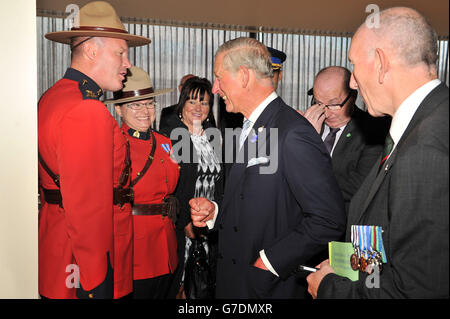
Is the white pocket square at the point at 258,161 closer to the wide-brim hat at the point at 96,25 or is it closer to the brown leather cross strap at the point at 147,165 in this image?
the wide-brim hat at the point at 96,25

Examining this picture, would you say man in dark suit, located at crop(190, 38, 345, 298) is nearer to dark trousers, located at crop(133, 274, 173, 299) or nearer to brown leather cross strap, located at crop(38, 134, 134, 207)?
brown leather cross strap, located at crop(38, 134, 134, 207)

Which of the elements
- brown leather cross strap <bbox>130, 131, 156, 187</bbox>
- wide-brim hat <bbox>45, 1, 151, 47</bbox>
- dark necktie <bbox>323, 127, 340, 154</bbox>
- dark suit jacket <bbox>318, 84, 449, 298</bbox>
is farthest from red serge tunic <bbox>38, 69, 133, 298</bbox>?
dark necktie <bbox>323, 127, 340, 154</bbox>

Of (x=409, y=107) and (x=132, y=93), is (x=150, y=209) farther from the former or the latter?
(x=409, y=107)

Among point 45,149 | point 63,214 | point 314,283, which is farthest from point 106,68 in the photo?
point 314,283

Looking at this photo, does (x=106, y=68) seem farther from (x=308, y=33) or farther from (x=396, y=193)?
(x=308, y=33)

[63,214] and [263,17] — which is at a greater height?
[263,17]

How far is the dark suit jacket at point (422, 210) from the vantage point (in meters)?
1.02

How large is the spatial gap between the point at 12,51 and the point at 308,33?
6216 millimetres

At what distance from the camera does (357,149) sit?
105 inches

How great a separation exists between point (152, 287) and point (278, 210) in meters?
1.40

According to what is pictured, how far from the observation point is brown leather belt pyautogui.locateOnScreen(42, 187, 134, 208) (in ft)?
6.22
